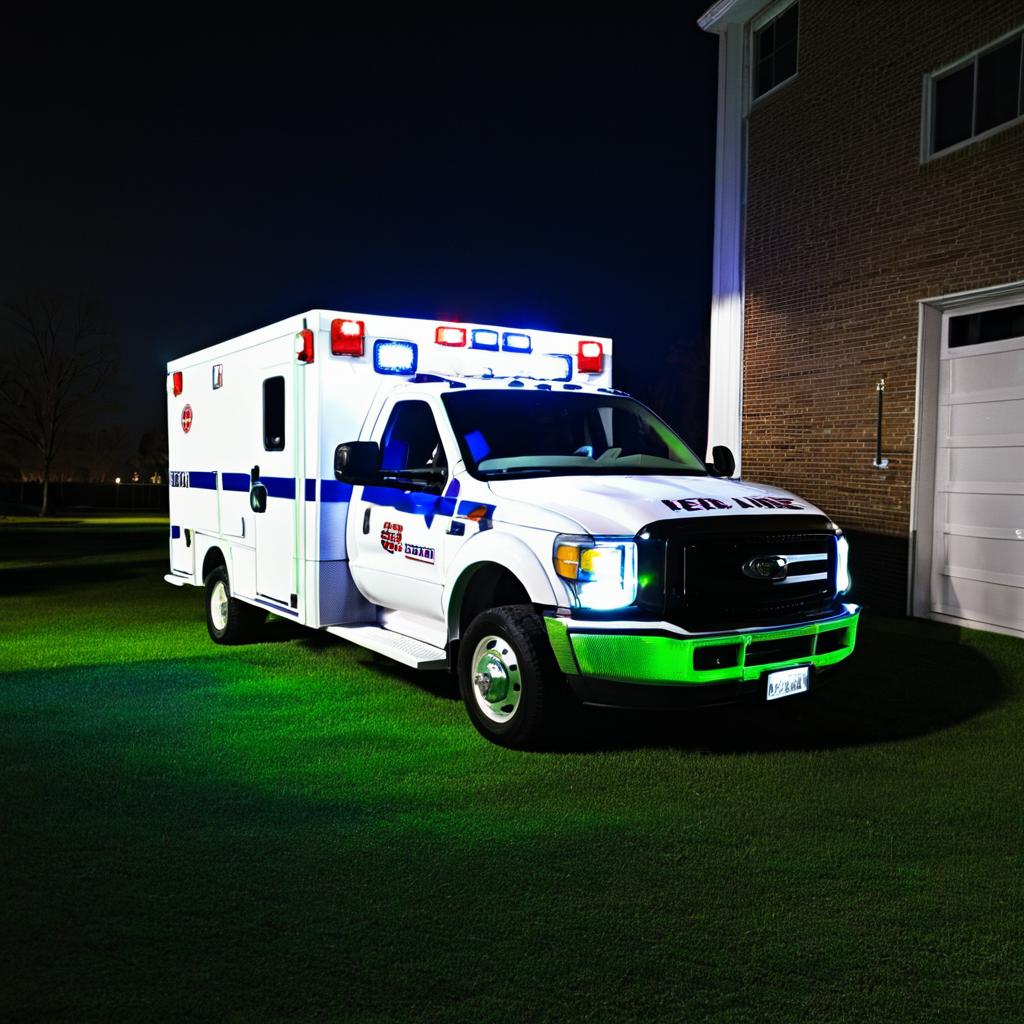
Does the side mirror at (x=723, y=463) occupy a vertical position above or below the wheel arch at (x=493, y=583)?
above

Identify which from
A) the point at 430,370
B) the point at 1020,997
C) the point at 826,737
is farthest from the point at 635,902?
the point at 430,370

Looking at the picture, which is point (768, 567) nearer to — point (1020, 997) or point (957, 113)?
point (1020, 997)

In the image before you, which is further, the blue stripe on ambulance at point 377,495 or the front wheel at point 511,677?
the blue stripe on ambulance at point 377,495

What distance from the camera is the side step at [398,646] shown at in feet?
21.6

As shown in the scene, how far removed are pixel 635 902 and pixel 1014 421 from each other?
790 cm

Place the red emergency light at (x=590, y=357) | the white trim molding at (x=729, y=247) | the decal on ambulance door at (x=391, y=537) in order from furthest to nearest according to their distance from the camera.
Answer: the white trim molding at (x=729, y=247) → the red emergency light at (x=590, y=357) → the decal on ambulance door at (x=391, y=537)

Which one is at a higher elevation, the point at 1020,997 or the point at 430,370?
the point at 430,370

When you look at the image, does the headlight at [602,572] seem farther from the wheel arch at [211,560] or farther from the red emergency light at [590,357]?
the wheel arch at [211,560]

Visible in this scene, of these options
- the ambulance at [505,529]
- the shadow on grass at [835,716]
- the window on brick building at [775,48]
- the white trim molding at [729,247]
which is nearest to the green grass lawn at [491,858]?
the shadow on grass at [835,716]

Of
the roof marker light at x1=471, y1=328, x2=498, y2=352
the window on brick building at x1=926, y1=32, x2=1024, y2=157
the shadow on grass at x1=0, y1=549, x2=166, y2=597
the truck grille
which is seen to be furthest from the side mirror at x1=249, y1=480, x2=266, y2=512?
the window on brick building at x1=926, y1=32, x2=1024, y2=157

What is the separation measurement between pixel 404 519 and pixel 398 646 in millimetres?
851

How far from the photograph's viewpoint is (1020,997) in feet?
10.9

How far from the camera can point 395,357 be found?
7758 mm

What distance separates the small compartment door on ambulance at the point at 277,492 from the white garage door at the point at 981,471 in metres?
6.89
